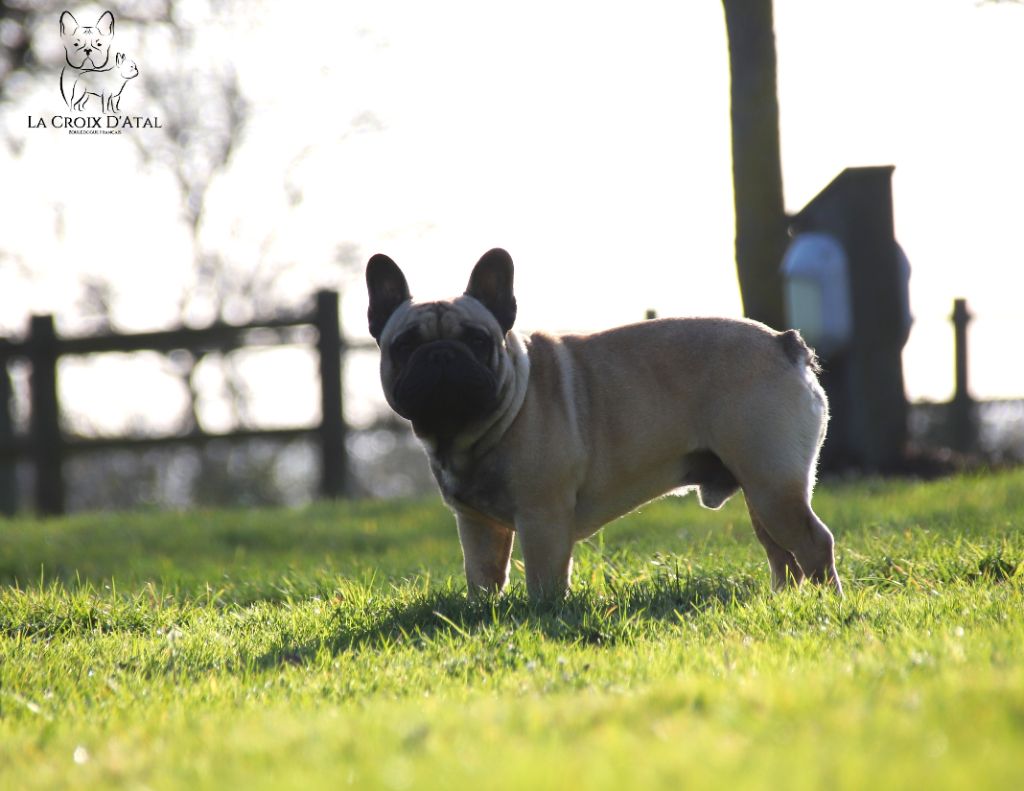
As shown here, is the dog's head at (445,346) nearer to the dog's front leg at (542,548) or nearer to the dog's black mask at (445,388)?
the dog's black mask at (445,388)

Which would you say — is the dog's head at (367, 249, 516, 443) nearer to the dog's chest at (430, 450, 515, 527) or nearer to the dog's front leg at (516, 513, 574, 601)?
the dog's chest at (430, 450, 515, 527)

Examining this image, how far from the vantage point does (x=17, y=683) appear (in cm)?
397

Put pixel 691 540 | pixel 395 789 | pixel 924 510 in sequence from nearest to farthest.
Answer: pixel 395 789 → pixel 691 540 → pixel 924 510

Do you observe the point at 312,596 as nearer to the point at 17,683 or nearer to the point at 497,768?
the point at 17,683

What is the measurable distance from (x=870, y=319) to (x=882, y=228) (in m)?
0.84

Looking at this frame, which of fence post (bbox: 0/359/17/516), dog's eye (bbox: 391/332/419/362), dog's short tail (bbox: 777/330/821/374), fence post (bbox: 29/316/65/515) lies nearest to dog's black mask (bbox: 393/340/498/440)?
dog's eye (bbox: 391/332/419/362)

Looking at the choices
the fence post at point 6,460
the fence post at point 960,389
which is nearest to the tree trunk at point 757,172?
the fence post at point 960,389

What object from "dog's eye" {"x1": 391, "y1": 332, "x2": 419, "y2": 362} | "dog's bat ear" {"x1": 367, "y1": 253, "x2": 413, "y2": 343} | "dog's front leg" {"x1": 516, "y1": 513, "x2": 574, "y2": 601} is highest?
"dog's bat ear" {"x1": 367, "y1": 253, "x2": 413, "y2": 343}

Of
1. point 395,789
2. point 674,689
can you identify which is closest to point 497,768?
point 395,789

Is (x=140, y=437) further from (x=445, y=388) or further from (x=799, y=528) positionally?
(x=799, y=528)

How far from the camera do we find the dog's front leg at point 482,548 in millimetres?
5273

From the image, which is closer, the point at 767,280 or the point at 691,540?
the point at 691,540

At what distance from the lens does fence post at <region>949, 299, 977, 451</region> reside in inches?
516

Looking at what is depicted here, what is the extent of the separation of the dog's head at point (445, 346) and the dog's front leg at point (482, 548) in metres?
0.46
